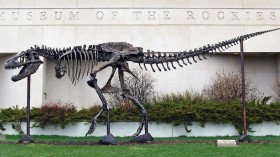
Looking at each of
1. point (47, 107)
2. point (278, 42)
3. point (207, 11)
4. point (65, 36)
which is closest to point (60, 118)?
point (47, 107)

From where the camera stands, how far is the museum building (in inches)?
1089

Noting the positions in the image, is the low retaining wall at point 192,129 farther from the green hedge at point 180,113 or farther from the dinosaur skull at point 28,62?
the dinosaur skull at point 28,62

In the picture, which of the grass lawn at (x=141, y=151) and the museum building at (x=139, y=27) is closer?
the grass lawn at (x=141, y=151)

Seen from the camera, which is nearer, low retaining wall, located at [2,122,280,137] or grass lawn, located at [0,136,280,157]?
grass lawn, located at [0,136,280,157]

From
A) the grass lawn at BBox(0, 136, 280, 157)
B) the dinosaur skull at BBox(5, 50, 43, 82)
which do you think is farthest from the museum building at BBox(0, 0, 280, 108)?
the grass lawn at BBox(0, 136, 280, 157)

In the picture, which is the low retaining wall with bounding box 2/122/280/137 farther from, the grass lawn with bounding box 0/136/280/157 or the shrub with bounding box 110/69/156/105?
the grass lawn with bounding box 0/136/280/157

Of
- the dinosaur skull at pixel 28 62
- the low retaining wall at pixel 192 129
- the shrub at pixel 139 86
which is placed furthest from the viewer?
the shrub at pixel 139 86

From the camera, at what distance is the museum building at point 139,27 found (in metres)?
27.7

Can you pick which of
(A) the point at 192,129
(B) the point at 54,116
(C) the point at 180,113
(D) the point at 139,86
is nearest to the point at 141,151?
(C) the point at 180,113

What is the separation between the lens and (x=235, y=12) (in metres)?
28.0

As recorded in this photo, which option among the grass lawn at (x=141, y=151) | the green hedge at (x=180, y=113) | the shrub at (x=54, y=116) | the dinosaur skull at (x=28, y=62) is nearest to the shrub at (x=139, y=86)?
the green hedge at (x=180, y=113)

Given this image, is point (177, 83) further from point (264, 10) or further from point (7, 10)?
point (7, 10)

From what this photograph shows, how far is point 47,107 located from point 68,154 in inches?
404

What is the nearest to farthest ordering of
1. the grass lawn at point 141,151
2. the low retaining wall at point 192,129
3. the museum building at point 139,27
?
the grass lawn at point 141,151
the low retaining wall at point 192,129
the museum building at point 139,27
